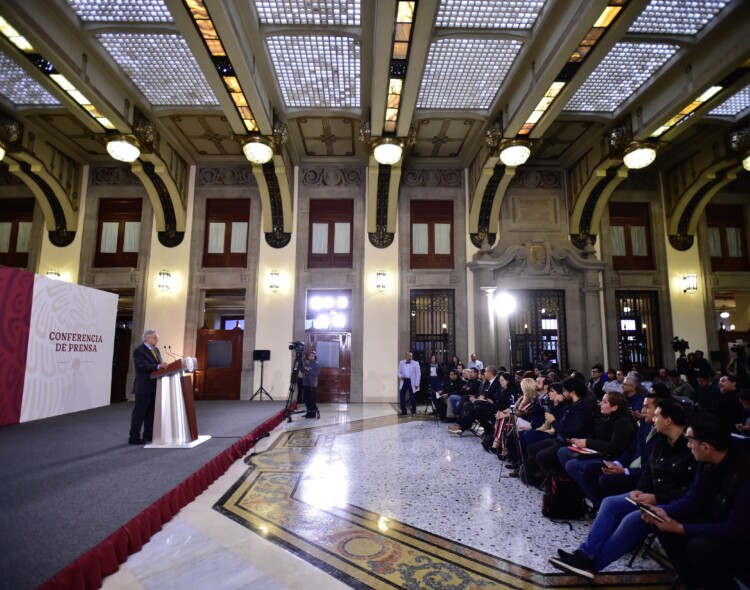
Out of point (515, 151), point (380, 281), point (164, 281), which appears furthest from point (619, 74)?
point (164, 281)

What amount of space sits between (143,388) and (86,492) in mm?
1957

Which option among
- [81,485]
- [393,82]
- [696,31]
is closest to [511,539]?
[81,485]

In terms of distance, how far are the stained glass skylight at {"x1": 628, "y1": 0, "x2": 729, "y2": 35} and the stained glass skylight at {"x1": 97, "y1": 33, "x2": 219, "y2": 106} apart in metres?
7.21

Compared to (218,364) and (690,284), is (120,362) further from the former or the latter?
(690,284)

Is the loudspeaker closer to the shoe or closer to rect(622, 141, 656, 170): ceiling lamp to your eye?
the shoe

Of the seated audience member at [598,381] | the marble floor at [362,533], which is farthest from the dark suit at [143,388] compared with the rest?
the seated audience member at [598,381]

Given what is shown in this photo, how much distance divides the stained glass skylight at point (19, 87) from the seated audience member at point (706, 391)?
12.4 metres

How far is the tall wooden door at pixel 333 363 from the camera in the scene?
424 inches

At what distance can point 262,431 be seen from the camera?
6.66m

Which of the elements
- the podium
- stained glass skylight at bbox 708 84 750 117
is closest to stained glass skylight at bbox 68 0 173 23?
the podium

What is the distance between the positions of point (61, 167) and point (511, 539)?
12.8 metres

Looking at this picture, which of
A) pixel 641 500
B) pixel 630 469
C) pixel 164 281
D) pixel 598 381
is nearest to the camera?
pixel 641 500

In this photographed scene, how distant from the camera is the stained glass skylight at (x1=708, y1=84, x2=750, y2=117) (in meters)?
8.28

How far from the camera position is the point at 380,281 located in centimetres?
1088
